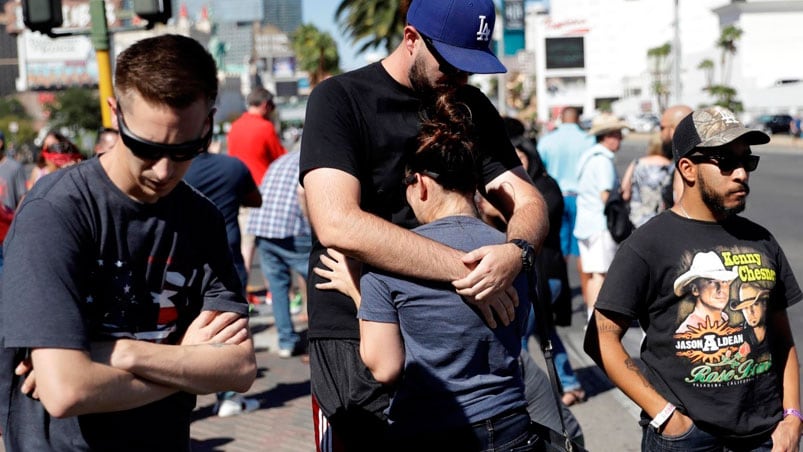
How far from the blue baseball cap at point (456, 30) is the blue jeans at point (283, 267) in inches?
214

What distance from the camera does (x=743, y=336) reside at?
3338 mm

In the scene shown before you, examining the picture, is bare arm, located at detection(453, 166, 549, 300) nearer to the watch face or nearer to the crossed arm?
the watch face

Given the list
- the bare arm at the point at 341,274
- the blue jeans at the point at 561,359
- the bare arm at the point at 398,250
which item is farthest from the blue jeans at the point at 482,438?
the blue jeans at the point at 561,359

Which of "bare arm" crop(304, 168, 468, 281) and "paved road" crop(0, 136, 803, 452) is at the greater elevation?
"bare arm" crop(304, 168, 468, 281)

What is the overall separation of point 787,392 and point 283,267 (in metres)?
5.45

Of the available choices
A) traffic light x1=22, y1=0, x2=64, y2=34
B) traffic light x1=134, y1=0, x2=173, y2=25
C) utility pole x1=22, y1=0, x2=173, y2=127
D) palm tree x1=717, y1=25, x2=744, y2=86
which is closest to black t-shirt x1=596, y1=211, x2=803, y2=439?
utility pole x1=22, y1=0, x2=173, y2=127

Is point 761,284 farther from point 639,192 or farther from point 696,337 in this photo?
point 639,192

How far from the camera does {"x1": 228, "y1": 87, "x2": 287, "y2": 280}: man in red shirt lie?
31.0 ft

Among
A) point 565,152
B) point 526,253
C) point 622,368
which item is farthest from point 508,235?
point 565,152

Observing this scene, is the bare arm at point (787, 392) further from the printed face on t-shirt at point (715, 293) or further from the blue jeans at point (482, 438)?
the blue jeans at point (482, 438)

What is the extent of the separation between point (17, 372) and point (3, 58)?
8466 inches

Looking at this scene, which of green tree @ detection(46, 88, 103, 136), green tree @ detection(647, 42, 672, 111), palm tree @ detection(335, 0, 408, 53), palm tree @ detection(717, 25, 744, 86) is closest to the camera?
palm tree @ detection(335, 0, 408, 53)

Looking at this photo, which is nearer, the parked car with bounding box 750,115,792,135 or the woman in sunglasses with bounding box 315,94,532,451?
the woman in sunglasses with bounding box 315,94,532,451

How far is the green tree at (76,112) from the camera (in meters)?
99.5
